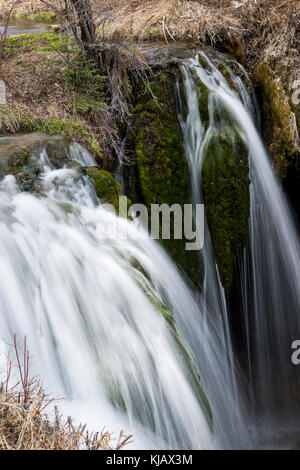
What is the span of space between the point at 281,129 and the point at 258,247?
183 cm

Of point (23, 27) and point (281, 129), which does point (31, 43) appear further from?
point (281, 129)

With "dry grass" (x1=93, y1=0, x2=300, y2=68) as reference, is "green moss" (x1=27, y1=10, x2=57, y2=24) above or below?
above

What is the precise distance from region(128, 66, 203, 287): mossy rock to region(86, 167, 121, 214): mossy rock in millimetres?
728

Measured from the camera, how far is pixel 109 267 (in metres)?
3.44

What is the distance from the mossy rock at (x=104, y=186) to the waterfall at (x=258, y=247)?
1302mm

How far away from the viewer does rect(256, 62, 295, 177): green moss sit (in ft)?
19.1

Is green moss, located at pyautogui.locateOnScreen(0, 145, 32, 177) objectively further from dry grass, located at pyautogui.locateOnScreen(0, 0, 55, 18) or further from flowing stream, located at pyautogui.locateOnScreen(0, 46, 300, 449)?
dry grass, located at pyautogui.locateOnScreen(0, 0, 55, 18)

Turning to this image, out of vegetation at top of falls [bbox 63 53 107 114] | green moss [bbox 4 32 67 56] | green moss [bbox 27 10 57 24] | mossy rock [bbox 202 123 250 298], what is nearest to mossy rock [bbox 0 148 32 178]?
vegetation at top of falls [bbox 63 53 107 114]

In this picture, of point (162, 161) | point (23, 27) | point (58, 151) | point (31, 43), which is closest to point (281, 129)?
point (162, 161)

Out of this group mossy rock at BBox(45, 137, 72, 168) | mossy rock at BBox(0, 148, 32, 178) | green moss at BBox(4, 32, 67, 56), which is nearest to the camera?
mossy rock at BBox(0, 148, 32, 178)

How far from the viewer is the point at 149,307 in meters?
3.32

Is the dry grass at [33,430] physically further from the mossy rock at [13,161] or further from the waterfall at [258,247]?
the waterfall at [258,247]

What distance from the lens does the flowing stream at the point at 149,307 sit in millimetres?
2879
